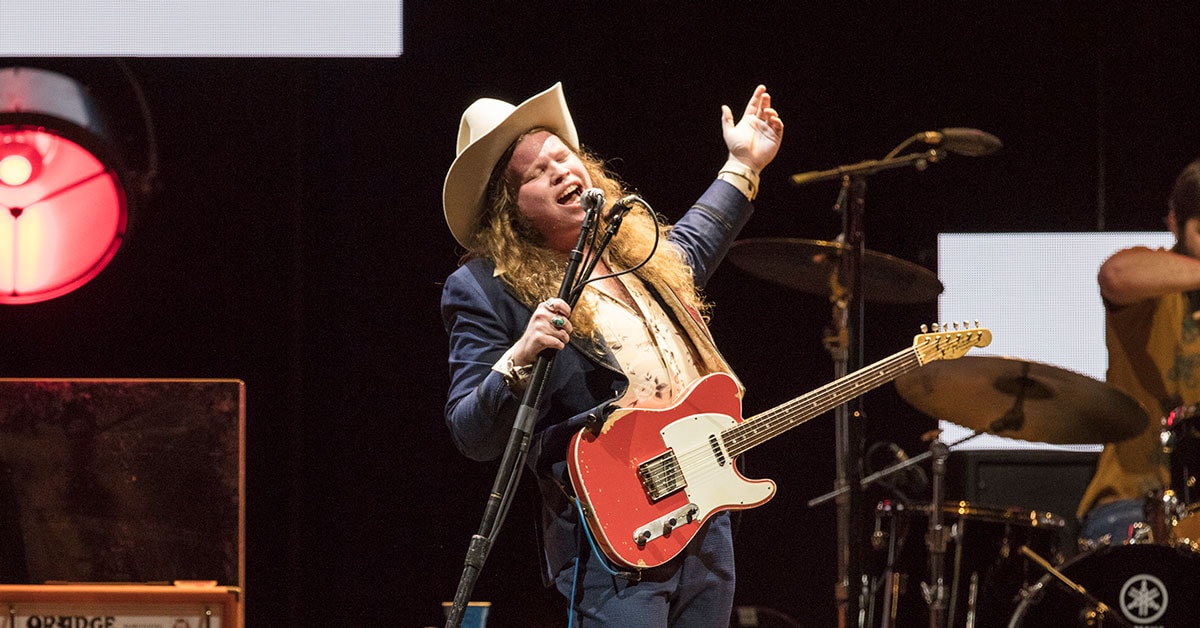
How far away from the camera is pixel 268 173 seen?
497 centimetres

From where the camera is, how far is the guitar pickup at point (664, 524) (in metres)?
2.59

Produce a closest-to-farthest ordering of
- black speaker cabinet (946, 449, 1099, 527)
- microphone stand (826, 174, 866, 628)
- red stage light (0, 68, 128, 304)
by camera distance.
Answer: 1. microphone stand (826, 174, 866, 628)
2. red stage light (0, 68, 128, 304)
3. black speaker cabinet (946, 449, 1099, 527)

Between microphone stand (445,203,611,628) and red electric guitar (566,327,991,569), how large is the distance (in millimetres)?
191

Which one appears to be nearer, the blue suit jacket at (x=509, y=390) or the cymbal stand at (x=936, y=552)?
the blue suit jacket at (x=509, y=390)

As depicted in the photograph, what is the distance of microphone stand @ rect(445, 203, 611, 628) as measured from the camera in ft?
7.82

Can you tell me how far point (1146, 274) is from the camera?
14.8 feet


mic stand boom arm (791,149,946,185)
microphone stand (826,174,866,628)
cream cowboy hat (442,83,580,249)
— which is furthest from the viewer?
mic stand boom arm (791,149,946,185)

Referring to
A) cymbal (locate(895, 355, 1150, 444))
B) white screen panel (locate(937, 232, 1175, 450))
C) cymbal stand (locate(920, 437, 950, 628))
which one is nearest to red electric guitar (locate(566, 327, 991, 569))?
cymbal (locate(895, 355, 1150, 444))

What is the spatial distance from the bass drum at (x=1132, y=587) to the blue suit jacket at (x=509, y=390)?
2099 millimetres

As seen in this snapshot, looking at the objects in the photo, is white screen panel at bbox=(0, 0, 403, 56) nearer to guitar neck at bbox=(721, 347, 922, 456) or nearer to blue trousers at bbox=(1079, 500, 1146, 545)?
guitar neck at bbox=(721, 347, 922, 456)

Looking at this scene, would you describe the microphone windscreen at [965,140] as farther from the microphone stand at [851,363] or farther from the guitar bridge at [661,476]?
the guitar bridge at [661,476]

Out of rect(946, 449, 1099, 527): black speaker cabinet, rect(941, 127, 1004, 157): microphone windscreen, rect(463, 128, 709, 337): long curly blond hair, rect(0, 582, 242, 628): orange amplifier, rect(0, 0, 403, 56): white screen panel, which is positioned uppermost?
rect(0, 0, 403, 56): white screen panel

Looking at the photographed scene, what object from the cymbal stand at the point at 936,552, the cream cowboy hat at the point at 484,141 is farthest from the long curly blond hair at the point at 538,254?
the cymbal stand at the point at 936,552

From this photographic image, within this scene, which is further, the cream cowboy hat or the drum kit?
the drum kit
